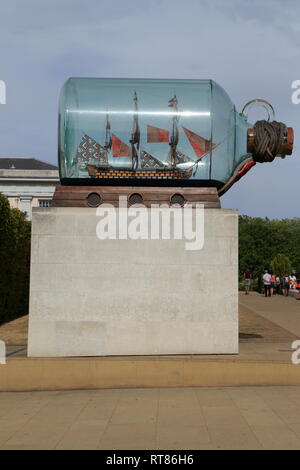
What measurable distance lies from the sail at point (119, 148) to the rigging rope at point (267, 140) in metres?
2.26

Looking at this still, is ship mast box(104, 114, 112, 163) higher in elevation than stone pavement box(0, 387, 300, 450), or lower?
higher

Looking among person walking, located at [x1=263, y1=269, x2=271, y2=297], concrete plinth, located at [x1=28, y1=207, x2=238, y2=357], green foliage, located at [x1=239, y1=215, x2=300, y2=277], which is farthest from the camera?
green foliage, located at [x1=239, y1=215, x2=300, y2=277]

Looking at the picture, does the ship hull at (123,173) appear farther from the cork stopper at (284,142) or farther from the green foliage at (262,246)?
the green foliage at (262,246)

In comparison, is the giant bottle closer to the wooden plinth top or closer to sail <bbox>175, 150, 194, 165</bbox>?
sail <bbox>175, 150, 194, 165</bbox>

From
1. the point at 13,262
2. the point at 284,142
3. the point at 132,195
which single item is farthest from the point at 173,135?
the point at 13,262

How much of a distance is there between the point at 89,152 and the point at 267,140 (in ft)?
10.4

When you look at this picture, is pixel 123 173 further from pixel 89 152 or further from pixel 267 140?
pixel 267 140

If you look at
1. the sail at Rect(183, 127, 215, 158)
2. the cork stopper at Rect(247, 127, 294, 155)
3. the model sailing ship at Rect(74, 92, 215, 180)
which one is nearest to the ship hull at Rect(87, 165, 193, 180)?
the model sailing ship at Rect(74, 92, 215, 180)

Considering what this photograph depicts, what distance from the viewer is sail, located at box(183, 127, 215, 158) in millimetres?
10375

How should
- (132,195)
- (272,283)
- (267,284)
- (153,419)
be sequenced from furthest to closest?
(272,283), (267,284), (132,195), (153,419)

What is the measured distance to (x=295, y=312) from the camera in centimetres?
2445

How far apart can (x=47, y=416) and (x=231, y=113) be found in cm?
612

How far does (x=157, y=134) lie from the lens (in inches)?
408

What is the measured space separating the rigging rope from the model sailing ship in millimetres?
848
